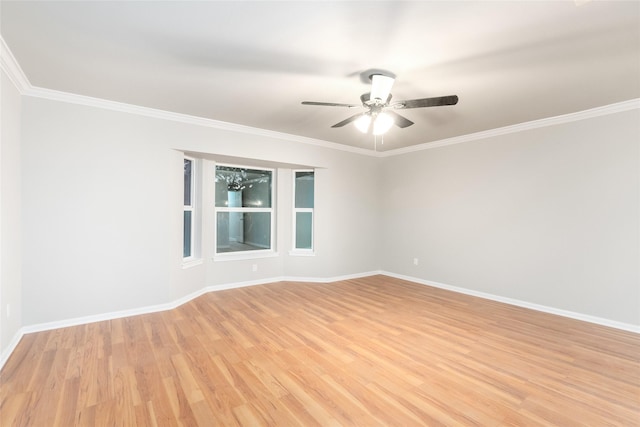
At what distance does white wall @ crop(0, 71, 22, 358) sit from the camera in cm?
243

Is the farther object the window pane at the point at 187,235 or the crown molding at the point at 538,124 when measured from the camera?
the window pane at the point at 187,235

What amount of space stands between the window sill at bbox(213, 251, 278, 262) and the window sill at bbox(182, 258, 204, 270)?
27cm

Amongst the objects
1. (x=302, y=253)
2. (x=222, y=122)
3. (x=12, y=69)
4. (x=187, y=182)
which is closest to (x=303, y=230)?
(x=302, y=253)

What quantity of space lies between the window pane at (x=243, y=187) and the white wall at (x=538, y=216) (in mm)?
2724

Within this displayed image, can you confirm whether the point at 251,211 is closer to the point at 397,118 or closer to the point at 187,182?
the point at 187,182

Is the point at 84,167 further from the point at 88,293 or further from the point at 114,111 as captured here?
the point at 88,293

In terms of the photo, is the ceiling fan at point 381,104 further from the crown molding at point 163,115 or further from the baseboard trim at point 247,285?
the baseboard trim at point 247,285

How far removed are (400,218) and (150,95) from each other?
4504mm

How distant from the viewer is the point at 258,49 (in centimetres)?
227

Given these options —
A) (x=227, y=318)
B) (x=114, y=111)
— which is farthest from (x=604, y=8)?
(x=114, y=111)

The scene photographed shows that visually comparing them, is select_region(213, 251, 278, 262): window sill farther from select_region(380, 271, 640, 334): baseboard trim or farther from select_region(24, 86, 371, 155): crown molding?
select_region(380, 271, 640, 334): baseboard trim

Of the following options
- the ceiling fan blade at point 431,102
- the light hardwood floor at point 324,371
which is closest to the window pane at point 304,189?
the light hardwood floor at point 324,371

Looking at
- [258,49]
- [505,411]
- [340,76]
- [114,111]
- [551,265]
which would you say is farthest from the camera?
[551,265]

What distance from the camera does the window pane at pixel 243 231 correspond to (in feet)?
16.0
